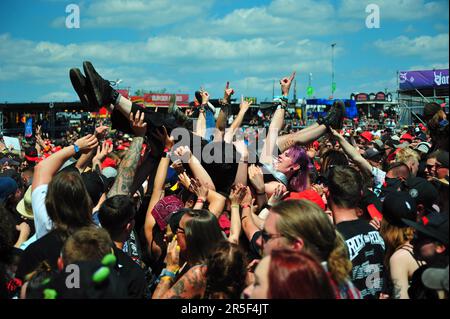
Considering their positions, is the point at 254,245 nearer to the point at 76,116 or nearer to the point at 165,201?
the point at 165,201

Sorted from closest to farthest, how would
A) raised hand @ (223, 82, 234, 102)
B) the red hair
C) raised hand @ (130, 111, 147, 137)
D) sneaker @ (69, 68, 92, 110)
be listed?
the red hair < raised hand @ (130, 111, 147, 137) < sneaker @ (69, 68, 92, 110) < raised hand @ (223, 82, 234, 102)

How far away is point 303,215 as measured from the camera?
104 inches

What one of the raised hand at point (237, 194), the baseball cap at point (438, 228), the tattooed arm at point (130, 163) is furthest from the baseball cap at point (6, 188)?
the baseball cap at point (438, 228)

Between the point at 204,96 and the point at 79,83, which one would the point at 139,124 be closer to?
the point at 79,83

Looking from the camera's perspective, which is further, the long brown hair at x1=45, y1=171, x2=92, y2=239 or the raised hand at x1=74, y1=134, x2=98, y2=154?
the raised hand at x1=74, y1=134, x2=98, y2=154

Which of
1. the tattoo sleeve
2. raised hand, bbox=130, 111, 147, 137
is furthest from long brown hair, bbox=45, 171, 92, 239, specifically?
raised hand, bbox=130, 111, 147, 137

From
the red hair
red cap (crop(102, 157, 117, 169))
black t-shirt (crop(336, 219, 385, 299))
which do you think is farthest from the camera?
red cap (crop(102, 157, 117, 169))

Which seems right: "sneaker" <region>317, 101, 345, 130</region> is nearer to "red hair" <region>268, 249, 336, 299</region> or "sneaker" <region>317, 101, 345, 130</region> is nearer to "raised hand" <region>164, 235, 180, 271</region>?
"raised hand" <region>164, 235, 180, 271</region>

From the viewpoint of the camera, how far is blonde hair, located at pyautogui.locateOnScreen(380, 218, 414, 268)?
144 inches

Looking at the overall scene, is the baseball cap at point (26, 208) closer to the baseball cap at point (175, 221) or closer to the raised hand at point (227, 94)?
the baseball cap at point (175, 221)

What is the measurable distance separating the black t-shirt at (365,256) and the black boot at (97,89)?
2.48 m

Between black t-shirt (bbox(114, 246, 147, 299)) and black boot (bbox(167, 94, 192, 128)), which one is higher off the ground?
black boot (bbox(167, 94, 192, 128))

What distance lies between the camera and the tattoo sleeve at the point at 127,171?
434 cm
